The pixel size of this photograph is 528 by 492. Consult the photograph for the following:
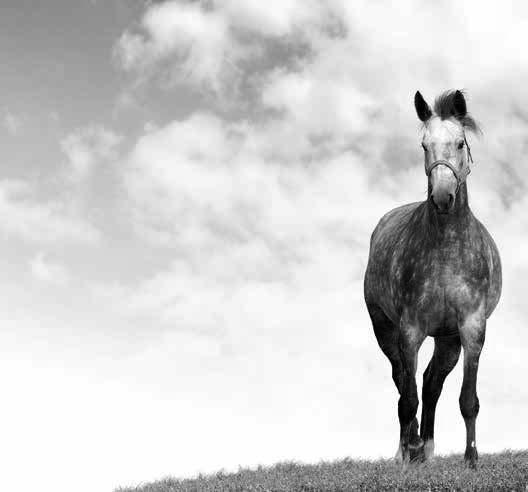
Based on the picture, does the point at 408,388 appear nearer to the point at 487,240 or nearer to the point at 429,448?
the point at 429,448

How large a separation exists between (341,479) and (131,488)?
12.0 feet

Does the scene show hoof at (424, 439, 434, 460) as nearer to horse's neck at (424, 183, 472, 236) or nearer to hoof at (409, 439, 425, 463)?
hoof at (409, 439, 425, 463)

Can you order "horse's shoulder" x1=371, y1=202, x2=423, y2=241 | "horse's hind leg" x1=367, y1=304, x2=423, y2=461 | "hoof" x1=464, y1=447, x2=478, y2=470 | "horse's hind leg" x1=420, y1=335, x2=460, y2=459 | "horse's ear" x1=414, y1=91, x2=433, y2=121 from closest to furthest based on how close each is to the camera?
"hoof" x1=464, y1=447, x2=478, y2=470 → "horse's ear" x1=414, y1=91, x2=433, y2=121 → "horse's hind leg" x1=420, y1=335, x2=460, y2=459 → "horse's shoulder" x1=371, y1=202, x2=423, y2=241 → "horse's hind leg" x1=367, y1=304, x2=423, y2=461

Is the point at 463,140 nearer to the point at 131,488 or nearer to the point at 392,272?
the point at 392,272

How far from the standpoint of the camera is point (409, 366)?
34.3 ft

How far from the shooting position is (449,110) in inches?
431

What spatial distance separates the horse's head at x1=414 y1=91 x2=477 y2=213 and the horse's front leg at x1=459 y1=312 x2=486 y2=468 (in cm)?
170

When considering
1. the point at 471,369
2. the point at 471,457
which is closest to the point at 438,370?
the point at 471,369

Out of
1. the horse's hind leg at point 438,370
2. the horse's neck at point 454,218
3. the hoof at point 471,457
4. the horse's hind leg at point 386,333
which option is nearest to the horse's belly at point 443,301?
the horse's neck at point 454,218

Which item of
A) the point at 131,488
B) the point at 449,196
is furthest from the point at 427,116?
the point at 131,488

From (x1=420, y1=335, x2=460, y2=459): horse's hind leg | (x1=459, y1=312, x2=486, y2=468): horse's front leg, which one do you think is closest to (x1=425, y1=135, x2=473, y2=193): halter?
(x1=459, y1=312, x2=486, y2=468): horse's front leg

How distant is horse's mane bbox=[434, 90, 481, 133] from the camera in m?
10.9

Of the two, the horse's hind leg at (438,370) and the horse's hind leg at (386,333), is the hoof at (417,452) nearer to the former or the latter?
the horse's hind leg at (438,370)

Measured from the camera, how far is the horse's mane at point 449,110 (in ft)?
35.9
